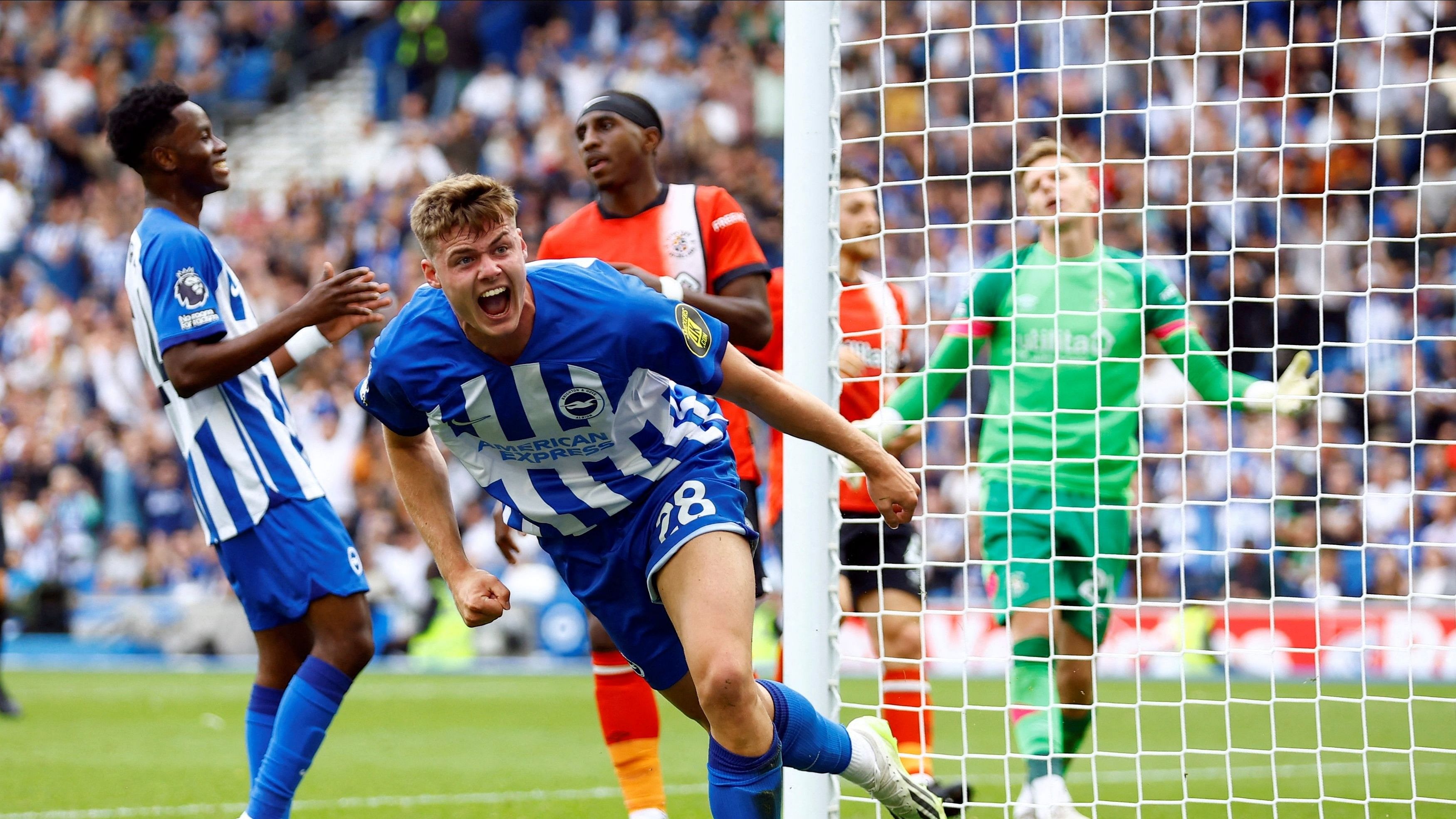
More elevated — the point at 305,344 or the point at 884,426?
the point at 305,344

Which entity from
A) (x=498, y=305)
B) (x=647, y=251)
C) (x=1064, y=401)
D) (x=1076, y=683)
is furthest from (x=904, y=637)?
(x=498, y=305)

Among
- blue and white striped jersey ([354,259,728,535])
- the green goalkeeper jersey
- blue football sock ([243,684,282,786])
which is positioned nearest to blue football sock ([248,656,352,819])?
blue football sock ([243,684,282,786])

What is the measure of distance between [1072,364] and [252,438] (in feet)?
9.60

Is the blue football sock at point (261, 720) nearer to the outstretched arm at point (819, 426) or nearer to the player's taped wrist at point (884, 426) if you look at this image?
the outstretched arm at point (819, 426)

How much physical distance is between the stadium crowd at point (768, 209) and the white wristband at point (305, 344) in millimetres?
4928

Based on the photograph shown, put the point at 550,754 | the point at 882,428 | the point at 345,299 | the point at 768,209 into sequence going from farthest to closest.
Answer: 1. the point at 768,209
2. the point at 550,754
3. the point at 882,428
4. the point at 345,299

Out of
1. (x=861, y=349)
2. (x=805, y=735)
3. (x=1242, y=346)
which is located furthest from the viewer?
(x=1242, y=346)

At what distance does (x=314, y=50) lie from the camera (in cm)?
2156

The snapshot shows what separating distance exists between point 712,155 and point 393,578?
6.29m

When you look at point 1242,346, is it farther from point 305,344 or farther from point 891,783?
point 305,344

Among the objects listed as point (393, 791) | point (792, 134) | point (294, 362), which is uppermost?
point (792, 134)

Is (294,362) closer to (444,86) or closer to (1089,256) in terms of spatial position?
(1089,256)

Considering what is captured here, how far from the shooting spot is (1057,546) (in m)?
5.62

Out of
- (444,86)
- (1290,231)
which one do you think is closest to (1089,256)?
(1290,231)
